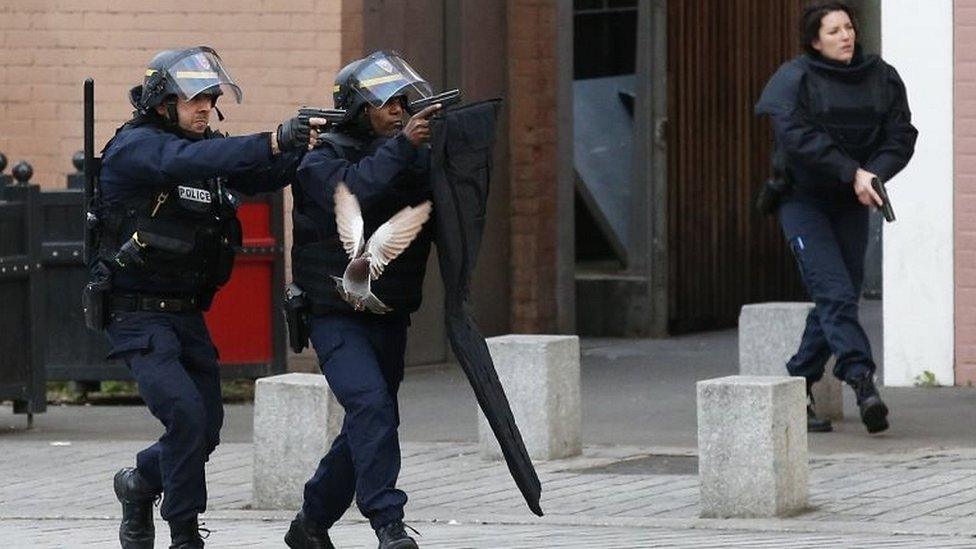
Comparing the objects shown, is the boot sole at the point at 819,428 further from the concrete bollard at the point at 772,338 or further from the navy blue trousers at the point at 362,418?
the navy blue trousers at the point at 362,418

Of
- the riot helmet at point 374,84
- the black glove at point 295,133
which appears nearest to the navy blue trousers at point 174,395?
the black glove at point 295,133

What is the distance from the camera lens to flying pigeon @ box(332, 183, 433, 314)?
780cm

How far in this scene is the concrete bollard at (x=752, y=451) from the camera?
9172 millimetres

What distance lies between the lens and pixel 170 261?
8.30 meters

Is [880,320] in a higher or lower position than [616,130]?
lower

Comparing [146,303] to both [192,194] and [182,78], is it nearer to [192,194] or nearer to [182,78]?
[192,194]

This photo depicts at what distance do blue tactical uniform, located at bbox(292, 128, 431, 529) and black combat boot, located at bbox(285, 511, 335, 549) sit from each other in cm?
3

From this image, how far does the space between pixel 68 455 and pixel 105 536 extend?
7.84 ft

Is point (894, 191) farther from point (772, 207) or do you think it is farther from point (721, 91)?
point (721, 91)

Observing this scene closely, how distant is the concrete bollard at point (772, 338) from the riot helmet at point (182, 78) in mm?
4458

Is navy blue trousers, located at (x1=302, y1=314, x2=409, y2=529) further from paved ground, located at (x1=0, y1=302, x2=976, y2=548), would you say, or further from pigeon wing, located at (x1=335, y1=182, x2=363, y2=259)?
paved ground, located at (x1=0, y1=302, x2=976, y2=548)

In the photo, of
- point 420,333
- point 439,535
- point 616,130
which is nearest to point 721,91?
point 616,130

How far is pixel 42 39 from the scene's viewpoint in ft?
47.9

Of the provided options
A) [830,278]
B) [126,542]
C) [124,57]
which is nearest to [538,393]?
[830,278]
